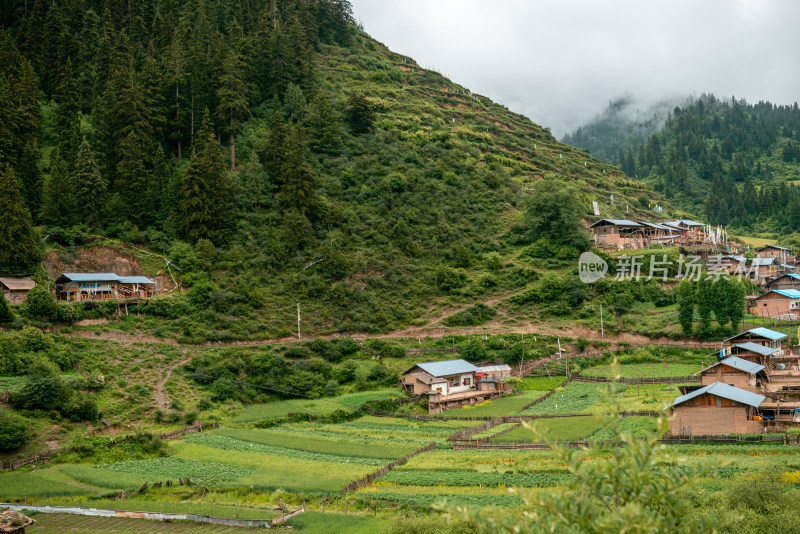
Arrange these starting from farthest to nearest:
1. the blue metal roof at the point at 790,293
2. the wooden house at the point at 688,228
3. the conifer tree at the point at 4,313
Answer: the wooden house at the point at 688,228 → the blue metal roof at the point at 790,293 → the conifer tree at the point at 4,313

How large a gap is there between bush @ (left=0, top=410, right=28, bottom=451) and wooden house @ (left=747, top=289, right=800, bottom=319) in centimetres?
6142

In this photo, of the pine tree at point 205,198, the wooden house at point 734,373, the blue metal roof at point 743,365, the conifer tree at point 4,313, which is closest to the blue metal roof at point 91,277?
the conifer tree at point 4,313

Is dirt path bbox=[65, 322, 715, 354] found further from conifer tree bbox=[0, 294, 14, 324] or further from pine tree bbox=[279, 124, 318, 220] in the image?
conifer tree bbox=[0, 294, 14, 324]

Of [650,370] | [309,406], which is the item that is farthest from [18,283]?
[650,370]

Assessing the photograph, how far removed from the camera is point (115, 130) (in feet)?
210

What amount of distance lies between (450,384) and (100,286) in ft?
100.0

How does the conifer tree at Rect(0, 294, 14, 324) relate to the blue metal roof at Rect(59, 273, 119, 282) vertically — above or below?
below

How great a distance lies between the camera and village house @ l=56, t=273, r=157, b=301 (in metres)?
50.2

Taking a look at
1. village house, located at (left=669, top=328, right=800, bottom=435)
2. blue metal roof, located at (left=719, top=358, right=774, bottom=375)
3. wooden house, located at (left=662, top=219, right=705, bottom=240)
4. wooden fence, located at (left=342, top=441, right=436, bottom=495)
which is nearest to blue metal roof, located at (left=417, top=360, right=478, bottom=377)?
wooden fence, located at (left=342, top=441, right=436, bottom=495)

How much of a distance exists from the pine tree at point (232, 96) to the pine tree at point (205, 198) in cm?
708

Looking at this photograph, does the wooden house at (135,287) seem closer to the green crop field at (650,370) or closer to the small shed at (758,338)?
the green crop field at (650,370)

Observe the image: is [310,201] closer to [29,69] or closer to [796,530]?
[29,69]

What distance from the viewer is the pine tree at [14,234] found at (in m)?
48.2

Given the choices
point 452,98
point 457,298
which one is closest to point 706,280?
point 457,298
